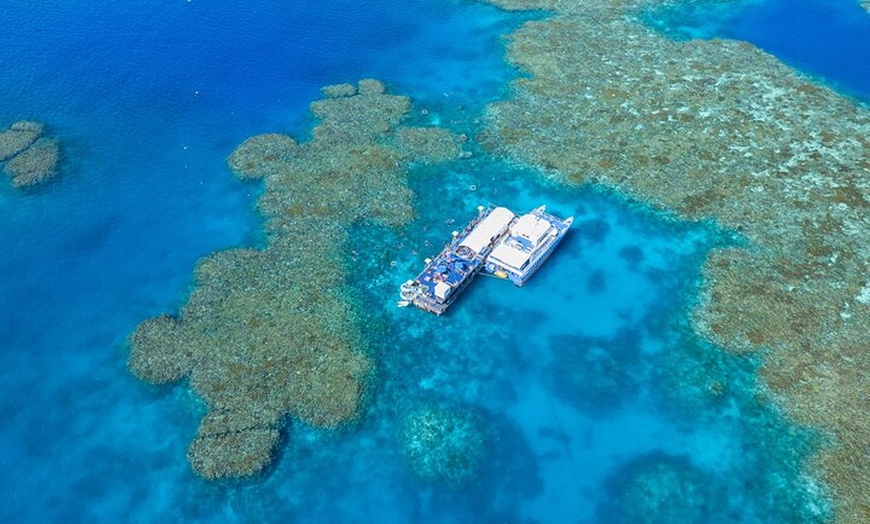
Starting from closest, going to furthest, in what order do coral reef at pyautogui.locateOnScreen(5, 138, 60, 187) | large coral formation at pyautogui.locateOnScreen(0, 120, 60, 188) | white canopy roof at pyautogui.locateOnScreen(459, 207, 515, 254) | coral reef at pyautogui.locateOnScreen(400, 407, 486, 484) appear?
coral reef at pyautogui.locateOnScreen(400, 407, 486, 484)
white canopy roof at pyautogui.locateOnScreen(459, 207, 515, 254)
coral reef at pyautogui.locateOnScreen(5, 138, 60, 187)
large coral formation at pyautogui.locateOnScreen(0, 120, 60, 188)

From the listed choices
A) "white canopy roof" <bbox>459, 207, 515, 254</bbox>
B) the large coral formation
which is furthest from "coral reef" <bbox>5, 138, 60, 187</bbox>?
"white canopy roof" <bbox>459, 207, 515, 254</bbox>

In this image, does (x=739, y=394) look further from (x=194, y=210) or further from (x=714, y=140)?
(x=194, y=210)

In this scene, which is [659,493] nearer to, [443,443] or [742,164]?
[443,443]

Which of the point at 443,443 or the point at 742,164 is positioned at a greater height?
the point at 742,164

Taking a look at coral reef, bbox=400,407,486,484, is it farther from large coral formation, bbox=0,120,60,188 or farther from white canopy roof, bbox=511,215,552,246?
large coral formation, bbox=0,120,60,188

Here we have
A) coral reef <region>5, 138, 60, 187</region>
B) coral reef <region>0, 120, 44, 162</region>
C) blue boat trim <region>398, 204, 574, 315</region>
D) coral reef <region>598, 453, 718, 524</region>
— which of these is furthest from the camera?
coral reef <region>0, 120, 44, 162</region>

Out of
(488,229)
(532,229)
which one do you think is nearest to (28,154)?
(488,229)

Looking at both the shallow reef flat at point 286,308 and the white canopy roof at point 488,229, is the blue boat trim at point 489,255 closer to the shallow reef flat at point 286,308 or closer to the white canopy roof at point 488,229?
the white canopy roof at point 488,229
